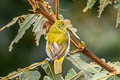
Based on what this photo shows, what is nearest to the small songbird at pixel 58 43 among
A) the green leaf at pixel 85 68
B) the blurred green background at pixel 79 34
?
the green leaf at pixel 85 68

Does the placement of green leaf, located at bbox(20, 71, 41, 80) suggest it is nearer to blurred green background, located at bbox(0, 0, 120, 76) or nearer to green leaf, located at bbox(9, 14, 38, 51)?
green leaf, located at bbox(9, 14, 38, 51)

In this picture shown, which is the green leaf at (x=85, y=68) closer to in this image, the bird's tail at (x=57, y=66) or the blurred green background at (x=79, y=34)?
the bird's tail at (x=57, y=66)

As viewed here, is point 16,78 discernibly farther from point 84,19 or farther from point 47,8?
point 84,19

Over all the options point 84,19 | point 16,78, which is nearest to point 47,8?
point 16,78

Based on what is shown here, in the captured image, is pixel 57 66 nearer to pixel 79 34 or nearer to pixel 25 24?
pixel 25 24

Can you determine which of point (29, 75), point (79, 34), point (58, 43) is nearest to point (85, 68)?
point (29, 75)

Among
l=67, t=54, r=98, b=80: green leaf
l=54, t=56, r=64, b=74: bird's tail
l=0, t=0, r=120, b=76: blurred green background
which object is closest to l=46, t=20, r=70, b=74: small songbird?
l=54, t=56, r=64, b=74: bird's tail
